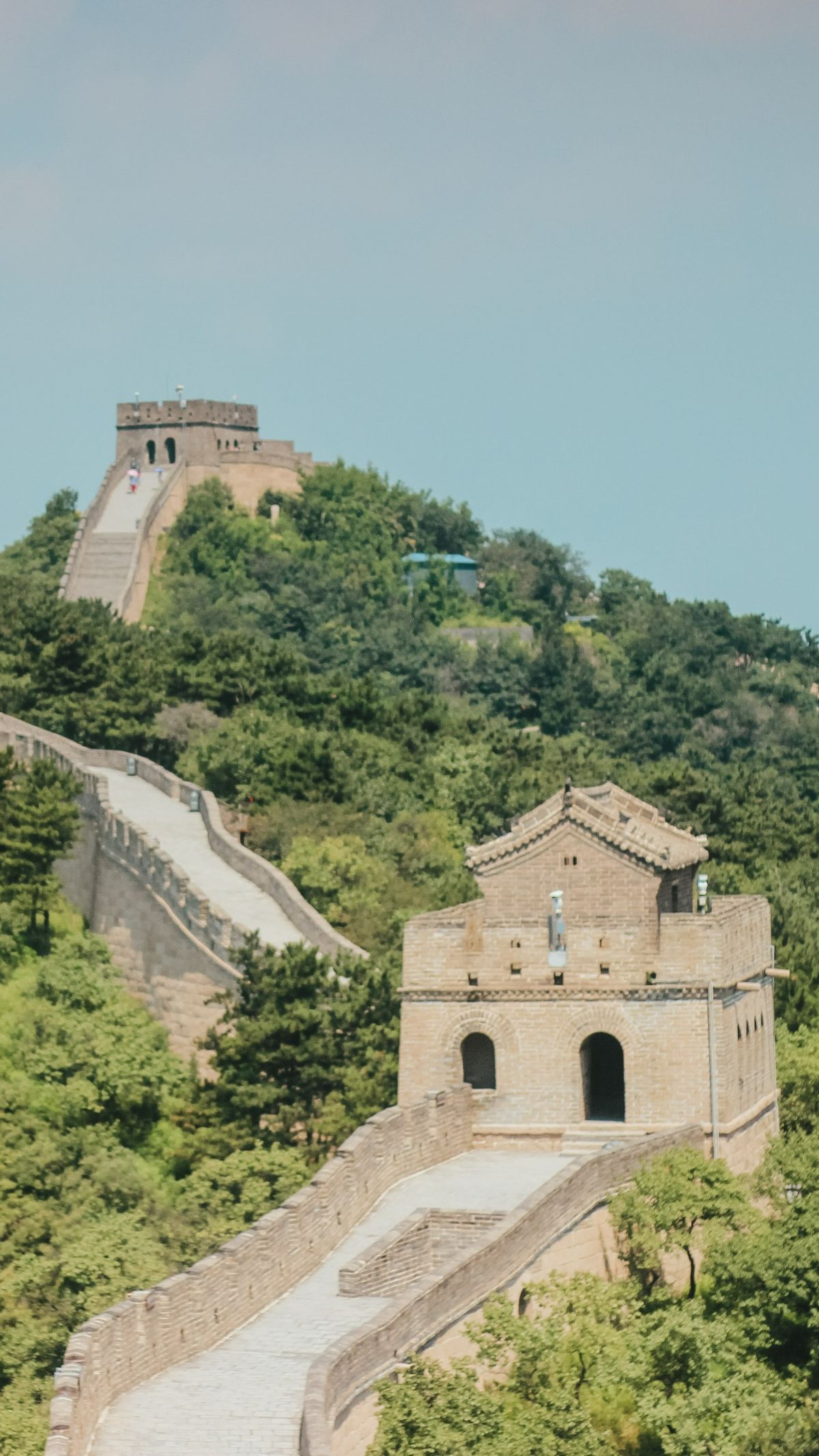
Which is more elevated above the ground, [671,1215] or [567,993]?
[567,993]

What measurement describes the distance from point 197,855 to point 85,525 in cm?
3939

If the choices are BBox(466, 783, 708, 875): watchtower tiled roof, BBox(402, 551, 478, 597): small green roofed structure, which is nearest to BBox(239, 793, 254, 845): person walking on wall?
BBox(466, 783, 708, 875): watchtower tiled roof

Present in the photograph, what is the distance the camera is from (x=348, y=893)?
50.2m

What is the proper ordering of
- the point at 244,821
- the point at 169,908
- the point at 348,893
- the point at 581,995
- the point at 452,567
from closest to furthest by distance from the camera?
the point at 581,995 < the point at 169,908 < the point at 348,893 < the point at 244,821 < the point at 452,567

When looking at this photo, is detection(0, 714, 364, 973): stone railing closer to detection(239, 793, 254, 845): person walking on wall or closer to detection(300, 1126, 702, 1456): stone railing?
detection(239, 793, 254, 845): person walking on wall

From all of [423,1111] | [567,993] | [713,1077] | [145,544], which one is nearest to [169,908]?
[567,993]

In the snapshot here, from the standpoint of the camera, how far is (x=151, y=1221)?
1478 inches

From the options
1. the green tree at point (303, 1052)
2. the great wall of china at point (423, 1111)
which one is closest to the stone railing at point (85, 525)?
the great wall of china at point (423, 1111)

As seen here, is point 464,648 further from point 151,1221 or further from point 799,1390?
point 799,1390

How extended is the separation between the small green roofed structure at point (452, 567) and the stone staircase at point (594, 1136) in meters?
60.3

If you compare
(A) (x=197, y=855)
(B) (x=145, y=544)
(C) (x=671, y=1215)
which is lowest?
(C) (x=671, y=1215)

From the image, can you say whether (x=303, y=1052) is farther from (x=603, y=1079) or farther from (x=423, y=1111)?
(x=423, y=1111)

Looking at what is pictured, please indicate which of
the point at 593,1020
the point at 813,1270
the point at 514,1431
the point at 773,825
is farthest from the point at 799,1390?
the point at 773,825

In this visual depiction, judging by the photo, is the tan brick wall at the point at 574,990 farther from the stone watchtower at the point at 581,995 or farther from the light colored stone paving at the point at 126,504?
the light colored stone paving at the point at 126,504
